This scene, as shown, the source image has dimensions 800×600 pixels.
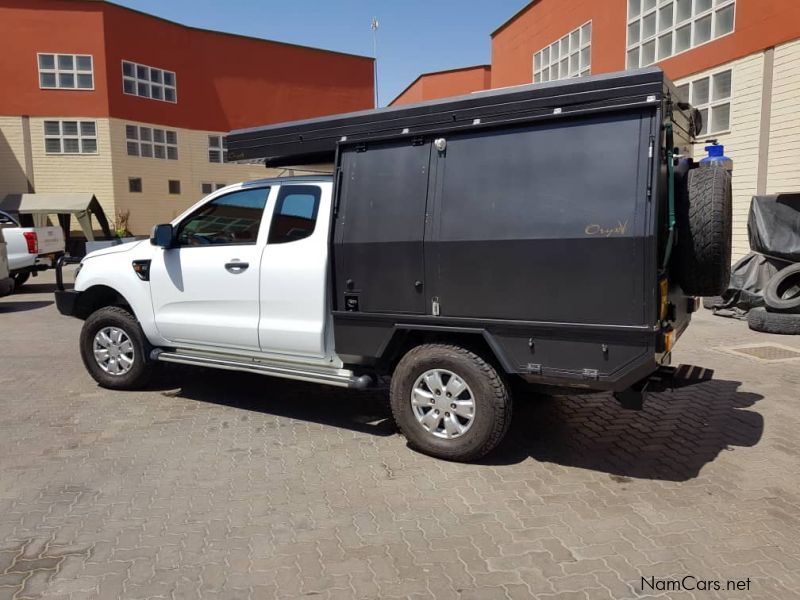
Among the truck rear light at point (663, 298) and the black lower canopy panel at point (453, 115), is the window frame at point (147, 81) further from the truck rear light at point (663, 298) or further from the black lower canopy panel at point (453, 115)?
the truck rear light at point (663, 298)

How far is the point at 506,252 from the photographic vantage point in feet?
13.5

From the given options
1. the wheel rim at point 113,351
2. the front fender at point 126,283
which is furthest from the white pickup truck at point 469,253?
the wheel rim at point 113,351

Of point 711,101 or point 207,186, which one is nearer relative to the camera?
point 711,101

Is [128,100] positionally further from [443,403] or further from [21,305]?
[443,403]

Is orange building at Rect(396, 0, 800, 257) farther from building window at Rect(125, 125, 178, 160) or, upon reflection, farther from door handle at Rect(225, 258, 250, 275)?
building window at Rect(125, 125, 178, 160)

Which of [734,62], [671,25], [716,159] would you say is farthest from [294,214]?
[671,25]

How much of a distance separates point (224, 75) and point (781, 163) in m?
24.5

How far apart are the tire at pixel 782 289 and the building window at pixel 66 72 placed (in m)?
24.9

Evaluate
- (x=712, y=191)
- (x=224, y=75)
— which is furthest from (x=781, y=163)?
(x=224, y=75)

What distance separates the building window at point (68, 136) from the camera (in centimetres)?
2520

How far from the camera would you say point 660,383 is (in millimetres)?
4398

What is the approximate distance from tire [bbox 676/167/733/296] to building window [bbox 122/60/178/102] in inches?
1050

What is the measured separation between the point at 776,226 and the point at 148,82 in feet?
81.6

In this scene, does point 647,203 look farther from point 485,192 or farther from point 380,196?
point 380,196
